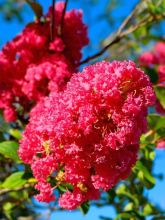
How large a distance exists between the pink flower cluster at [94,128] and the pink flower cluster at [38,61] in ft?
2.65

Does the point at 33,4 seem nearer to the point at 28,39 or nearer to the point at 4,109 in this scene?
the point at 28,39

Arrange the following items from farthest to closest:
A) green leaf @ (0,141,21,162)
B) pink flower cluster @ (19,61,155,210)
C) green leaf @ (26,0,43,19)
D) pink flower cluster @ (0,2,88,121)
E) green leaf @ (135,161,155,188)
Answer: green leaf @ (26,0,43,19)
pink flower cluster @ (0,2,88,121)
green leaf @ (135,161,155,188)
green leaf @ (0,141,21,162)
pink flower cluster @ (19,61,155,210)

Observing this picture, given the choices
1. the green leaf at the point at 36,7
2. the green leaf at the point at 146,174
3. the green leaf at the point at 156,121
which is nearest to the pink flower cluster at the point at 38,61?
the green leaf at the point at 36,7

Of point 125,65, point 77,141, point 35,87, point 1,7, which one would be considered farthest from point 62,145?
point 1,7

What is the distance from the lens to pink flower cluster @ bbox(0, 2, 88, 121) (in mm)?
2672

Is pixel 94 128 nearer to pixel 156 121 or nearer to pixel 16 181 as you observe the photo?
pixel 16 181

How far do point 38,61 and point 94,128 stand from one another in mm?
1088

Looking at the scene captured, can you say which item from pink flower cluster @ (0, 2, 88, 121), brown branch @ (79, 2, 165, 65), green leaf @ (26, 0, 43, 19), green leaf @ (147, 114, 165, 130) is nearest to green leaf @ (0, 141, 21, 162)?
pink flower cluster @ (0, 2, 88, 121)

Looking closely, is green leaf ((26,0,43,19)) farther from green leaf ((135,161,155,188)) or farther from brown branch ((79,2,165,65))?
green leaf ((135,161,155,188))

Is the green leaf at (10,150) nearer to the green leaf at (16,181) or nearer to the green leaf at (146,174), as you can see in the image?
the green leaf at (16,181)

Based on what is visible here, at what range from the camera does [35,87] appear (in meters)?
2.69

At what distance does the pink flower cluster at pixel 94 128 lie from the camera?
173 centimetres

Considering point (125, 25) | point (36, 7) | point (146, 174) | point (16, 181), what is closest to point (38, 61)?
point (36, 7)

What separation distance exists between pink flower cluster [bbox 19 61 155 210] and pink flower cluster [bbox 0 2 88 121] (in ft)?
2.65
